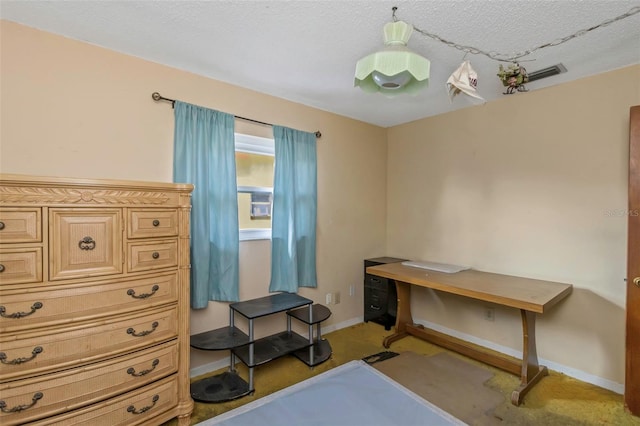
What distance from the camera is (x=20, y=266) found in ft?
4.81

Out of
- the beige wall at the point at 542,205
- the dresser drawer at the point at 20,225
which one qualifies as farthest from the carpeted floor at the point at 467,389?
the dresser drawer at the point at 20,225

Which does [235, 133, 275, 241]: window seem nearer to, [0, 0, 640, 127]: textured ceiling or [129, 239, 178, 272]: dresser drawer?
[0, 0, 640, 127]: textured ceiling

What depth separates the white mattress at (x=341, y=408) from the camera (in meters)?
1.17

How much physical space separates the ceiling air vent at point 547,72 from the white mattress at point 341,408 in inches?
104

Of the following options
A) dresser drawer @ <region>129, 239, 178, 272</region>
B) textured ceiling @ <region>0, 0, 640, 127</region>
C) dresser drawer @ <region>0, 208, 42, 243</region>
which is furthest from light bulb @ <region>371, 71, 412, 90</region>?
dresser drawer @ <region>0, 208, 42, 243</region>

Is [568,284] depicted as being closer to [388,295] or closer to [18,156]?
[388,295]

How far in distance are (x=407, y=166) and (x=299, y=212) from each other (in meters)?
1.67

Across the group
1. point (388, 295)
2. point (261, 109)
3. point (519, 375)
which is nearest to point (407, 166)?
point (388, 295)

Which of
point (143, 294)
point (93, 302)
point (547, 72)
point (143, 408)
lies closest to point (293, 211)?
point (143, 294)

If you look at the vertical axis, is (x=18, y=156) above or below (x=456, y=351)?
above

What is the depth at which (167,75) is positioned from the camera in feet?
7.88

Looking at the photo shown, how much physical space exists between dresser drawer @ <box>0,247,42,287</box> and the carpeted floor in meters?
1.25

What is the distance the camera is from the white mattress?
3.83 feet

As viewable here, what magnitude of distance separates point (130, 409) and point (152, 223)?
42.3 inches
